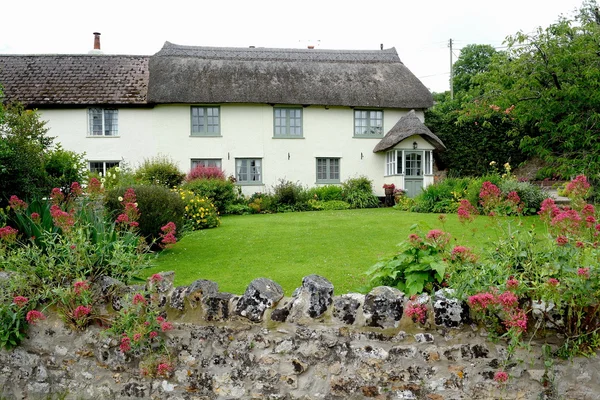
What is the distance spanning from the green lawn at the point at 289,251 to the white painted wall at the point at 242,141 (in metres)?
9.77

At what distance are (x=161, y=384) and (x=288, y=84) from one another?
19.7 metres

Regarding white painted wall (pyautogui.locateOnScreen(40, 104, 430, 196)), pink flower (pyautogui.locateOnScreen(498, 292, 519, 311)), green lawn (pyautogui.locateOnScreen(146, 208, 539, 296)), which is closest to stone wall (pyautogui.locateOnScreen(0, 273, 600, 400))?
pink flower (pyautogui.locateOnScreen(498, 292, 519, 311))

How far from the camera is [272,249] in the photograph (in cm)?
842

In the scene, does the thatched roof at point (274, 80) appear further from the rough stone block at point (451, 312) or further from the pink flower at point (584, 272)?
the pink flower at point (584, 272)

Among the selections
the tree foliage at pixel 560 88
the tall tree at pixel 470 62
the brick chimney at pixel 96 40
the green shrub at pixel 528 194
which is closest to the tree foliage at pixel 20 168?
the tree foliage at pixel 560 88

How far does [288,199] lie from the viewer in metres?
19.5

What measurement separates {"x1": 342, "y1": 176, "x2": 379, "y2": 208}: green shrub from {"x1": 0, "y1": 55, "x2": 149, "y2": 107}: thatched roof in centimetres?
970

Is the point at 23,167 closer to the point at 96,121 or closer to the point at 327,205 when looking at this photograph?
the point at 327,205

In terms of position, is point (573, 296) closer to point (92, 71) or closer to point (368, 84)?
point (368, 84)

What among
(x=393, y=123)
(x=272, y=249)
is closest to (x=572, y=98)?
(x=272, y=249)

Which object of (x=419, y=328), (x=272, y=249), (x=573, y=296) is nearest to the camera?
(x=573, y=296)

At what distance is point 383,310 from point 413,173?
61.6ft

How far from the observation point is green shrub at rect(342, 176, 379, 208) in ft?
65.2

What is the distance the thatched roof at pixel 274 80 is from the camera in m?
21.2
